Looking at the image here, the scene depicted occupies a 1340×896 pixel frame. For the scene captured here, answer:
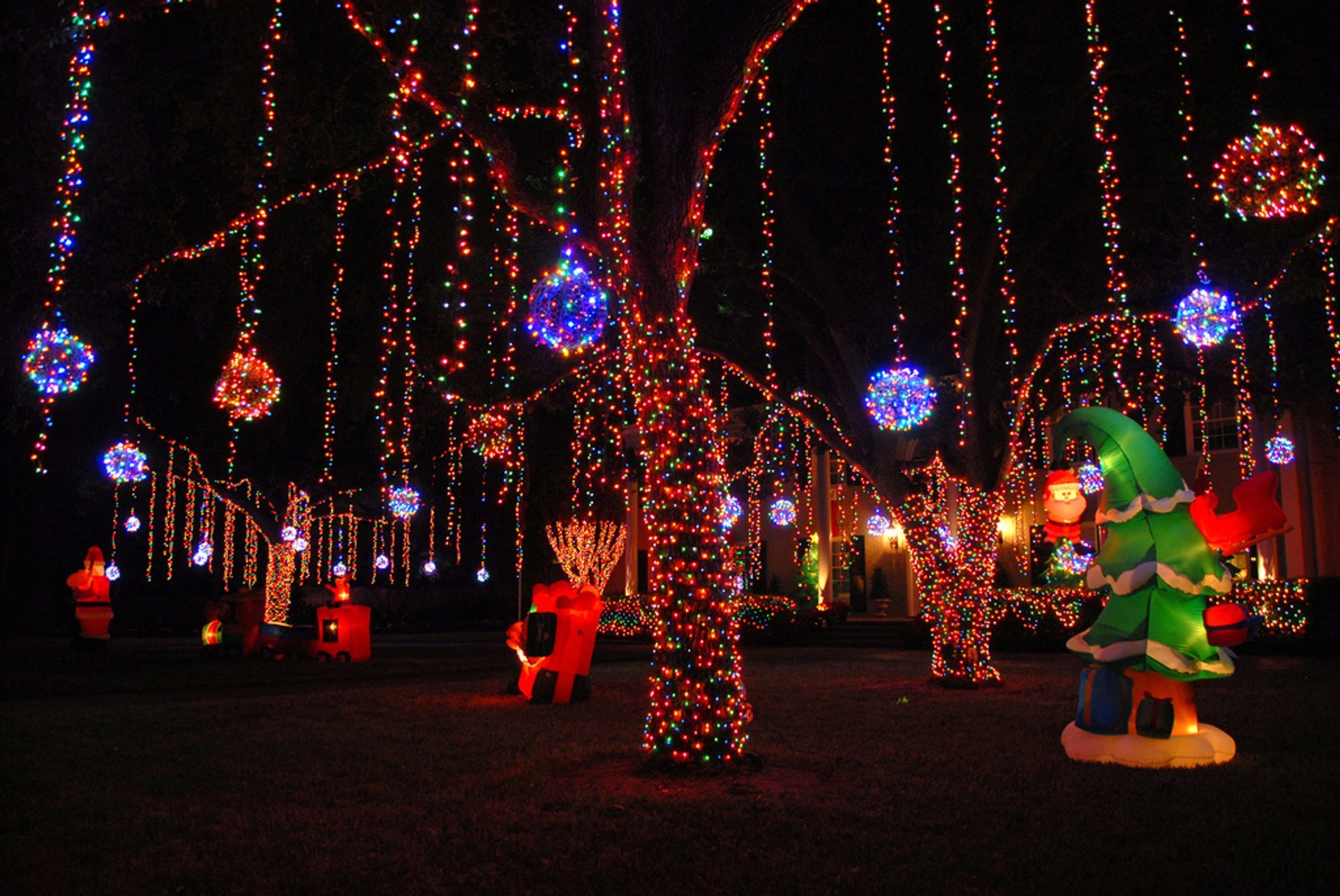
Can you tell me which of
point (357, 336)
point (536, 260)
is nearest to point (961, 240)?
point (536, 260)

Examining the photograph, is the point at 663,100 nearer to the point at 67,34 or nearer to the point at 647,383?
the point at 647,383

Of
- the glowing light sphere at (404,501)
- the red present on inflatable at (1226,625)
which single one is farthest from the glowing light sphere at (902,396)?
the glowing light sphere at (404,501)

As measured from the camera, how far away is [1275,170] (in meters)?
9.15

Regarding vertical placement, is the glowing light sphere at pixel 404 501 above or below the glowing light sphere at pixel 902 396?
below

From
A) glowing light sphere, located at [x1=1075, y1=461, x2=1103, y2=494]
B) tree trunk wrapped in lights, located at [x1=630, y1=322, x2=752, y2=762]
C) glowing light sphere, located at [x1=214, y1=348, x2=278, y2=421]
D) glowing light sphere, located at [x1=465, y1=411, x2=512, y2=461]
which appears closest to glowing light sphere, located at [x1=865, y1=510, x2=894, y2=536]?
glowing light sphere, located at [x1=1075, y1=461, x2=1103, y2=494]

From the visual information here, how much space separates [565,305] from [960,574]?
6340mm

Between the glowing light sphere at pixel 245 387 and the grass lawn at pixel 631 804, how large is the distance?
3.76 meters

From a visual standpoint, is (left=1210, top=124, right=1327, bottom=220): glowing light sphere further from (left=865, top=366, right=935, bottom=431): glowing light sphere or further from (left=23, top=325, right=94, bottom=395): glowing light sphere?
(left=23, top=325, right=94, bottom=395): glowing light sphere

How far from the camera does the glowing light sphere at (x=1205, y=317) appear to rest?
1021 centimetres

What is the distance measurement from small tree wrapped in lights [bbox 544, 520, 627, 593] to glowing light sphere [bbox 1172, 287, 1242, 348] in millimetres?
21434

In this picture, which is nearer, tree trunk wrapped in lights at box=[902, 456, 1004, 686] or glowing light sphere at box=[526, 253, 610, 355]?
glowing light sphere at box=[526, 253, 610, 355]

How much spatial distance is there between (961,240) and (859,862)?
929 centimetres

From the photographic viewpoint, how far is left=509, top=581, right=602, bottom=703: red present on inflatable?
12125mm

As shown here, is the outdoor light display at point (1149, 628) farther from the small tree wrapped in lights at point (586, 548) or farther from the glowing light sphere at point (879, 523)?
the small tree wrapped in lights at point (586, 548)
